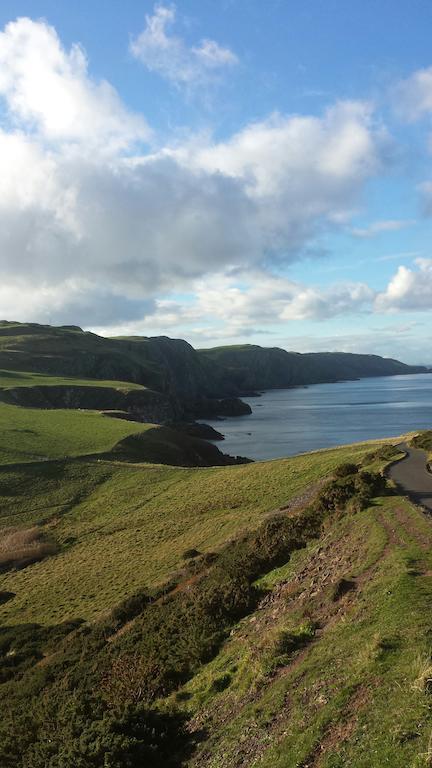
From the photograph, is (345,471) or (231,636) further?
(345,471)

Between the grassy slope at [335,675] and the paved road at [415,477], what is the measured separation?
6544 mm

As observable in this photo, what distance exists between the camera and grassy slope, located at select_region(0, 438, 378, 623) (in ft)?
97.9

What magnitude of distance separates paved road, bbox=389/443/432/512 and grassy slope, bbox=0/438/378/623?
20.6 ft

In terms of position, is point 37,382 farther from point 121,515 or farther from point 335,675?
point 335,675

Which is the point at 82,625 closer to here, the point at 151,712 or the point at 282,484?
the point at 151,712

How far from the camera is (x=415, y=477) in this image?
30812 mm

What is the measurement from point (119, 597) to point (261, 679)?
16210mm

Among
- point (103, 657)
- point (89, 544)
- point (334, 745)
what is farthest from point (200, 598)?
point (89, 544)

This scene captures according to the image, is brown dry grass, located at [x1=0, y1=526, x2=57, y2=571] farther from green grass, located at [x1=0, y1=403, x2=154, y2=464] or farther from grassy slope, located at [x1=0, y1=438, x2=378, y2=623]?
green grass, located at [x1=0, y1=403, x2=154, y2=464]

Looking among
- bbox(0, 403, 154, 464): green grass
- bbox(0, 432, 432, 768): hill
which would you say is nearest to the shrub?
bbox(0, 432, 432, 768): hill

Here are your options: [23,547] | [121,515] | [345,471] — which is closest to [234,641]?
[345,471]

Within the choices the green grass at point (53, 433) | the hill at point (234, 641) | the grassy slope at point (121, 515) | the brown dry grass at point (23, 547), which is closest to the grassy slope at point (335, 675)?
the hill at point (234, 641)

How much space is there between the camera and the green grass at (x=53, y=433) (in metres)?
62.1

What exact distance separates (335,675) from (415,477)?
21.7 meters
